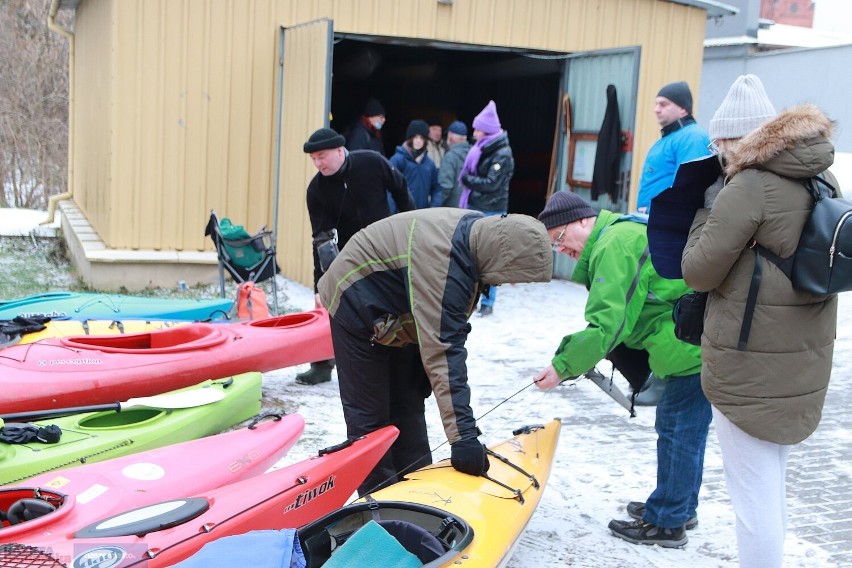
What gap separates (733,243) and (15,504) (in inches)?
97.8

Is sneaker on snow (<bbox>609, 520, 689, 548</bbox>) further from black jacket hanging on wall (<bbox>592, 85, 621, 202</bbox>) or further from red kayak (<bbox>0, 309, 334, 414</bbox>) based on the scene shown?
black jacket hanging on wall (<bbox>592, 85, 621, 202</bbox>)

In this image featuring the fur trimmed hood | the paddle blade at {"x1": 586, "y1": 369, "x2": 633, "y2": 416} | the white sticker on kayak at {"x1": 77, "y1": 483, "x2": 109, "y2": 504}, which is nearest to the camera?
the fur trimmed hood

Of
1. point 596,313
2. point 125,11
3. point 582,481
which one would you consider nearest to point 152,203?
point 125,11

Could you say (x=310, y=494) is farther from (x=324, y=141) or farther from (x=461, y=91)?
(x=461, y=91)

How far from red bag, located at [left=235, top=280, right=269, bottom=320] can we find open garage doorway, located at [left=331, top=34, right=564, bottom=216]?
18.7 ft

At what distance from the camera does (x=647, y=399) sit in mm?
4379

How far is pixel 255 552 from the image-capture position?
8.05ft

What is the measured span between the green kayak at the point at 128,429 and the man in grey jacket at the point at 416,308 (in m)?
1.15

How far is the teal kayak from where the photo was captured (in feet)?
20.5

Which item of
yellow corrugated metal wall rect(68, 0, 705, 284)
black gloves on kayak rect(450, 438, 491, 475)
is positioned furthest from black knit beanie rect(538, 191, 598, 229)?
yellow corrugated metal wall rect(68, 0, 705, 284)

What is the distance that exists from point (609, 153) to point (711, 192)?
648 centimetres

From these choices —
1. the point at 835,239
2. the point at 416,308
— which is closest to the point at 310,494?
the point at 416,308

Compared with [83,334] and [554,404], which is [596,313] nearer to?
[554,404]

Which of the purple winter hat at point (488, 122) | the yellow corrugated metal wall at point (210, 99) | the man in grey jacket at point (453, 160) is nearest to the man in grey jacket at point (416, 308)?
the purple winter hat at point (488, 122)
